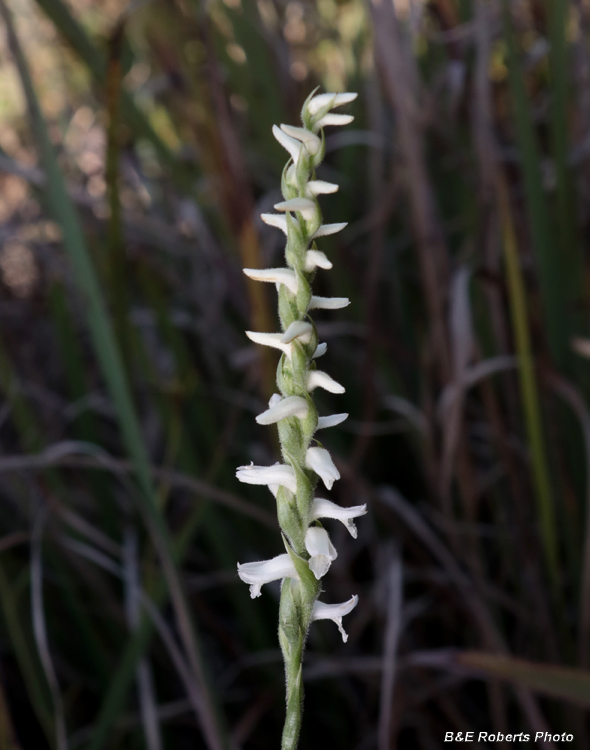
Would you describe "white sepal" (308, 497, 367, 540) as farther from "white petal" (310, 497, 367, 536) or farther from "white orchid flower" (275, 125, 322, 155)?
"white orchid flower" (275, 125, 322, 155)

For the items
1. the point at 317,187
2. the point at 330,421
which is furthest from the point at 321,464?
the point at 317,187

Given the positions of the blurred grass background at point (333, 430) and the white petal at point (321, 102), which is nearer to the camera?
the white petal at point (321, 102)

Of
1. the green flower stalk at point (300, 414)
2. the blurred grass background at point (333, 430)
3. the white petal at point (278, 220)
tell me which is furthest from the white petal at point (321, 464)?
the blurred grass background at point (333, 430)

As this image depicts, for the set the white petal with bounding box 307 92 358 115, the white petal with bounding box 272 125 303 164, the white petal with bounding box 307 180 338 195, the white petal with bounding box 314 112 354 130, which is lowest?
the white petal with bounding box 307 180 338 195

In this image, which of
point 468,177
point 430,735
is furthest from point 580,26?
point 430,735

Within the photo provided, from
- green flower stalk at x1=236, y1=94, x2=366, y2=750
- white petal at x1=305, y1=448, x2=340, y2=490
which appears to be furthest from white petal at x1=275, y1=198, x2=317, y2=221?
white petal at x1=305, y1=448, x2=340, y2=490

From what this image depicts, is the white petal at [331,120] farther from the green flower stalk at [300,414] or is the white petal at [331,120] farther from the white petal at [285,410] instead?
the white petal at [285,410]

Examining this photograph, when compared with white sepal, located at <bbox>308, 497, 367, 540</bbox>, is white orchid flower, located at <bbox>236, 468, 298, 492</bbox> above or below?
above
